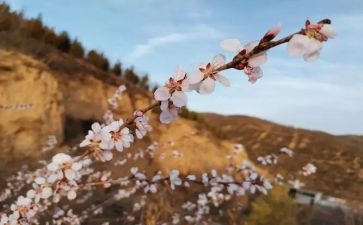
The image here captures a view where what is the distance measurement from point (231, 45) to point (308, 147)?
110 ft

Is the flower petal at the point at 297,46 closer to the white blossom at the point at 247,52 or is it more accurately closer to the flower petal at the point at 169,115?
the white blossom at the point at 247,52

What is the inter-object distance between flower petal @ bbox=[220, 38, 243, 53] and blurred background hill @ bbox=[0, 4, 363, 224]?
1043 centimetres

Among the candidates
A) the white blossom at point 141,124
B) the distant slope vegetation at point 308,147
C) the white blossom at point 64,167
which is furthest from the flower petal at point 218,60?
the distant slope vegetation at point 308,147

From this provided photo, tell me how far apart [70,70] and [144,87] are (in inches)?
189

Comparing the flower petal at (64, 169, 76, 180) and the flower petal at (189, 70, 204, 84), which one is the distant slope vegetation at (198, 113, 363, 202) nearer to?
the flower petal at (64, 169, 76, 180)

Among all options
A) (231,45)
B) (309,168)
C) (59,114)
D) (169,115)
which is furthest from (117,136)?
(59,114)

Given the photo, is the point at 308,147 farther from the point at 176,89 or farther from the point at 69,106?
the point at 176,89

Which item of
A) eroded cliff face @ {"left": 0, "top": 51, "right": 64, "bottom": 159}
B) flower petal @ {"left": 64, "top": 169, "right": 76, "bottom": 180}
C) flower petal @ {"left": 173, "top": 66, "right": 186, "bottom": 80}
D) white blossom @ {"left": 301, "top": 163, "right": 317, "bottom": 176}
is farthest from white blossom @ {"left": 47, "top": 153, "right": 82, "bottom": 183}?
eroded cliff face @ {"left": 0, "top": 51, "right": 64, "bottom": 159}

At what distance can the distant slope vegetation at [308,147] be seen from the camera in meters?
19.4

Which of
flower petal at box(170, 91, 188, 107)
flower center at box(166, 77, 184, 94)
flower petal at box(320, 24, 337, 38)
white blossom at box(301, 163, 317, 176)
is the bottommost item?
white blossom at box(301, 163, 317, 176)

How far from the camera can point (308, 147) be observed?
3391cm

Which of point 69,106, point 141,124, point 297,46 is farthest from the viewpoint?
point 69,106

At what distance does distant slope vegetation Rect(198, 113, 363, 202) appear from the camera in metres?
19.4

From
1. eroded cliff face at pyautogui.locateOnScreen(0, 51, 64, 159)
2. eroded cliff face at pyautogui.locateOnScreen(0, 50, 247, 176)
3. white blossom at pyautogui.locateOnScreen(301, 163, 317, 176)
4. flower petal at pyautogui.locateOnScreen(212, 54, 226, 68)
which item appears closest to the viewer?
flower petal at pyautogui.locateOnScreen(212, 54, 226, 68)
